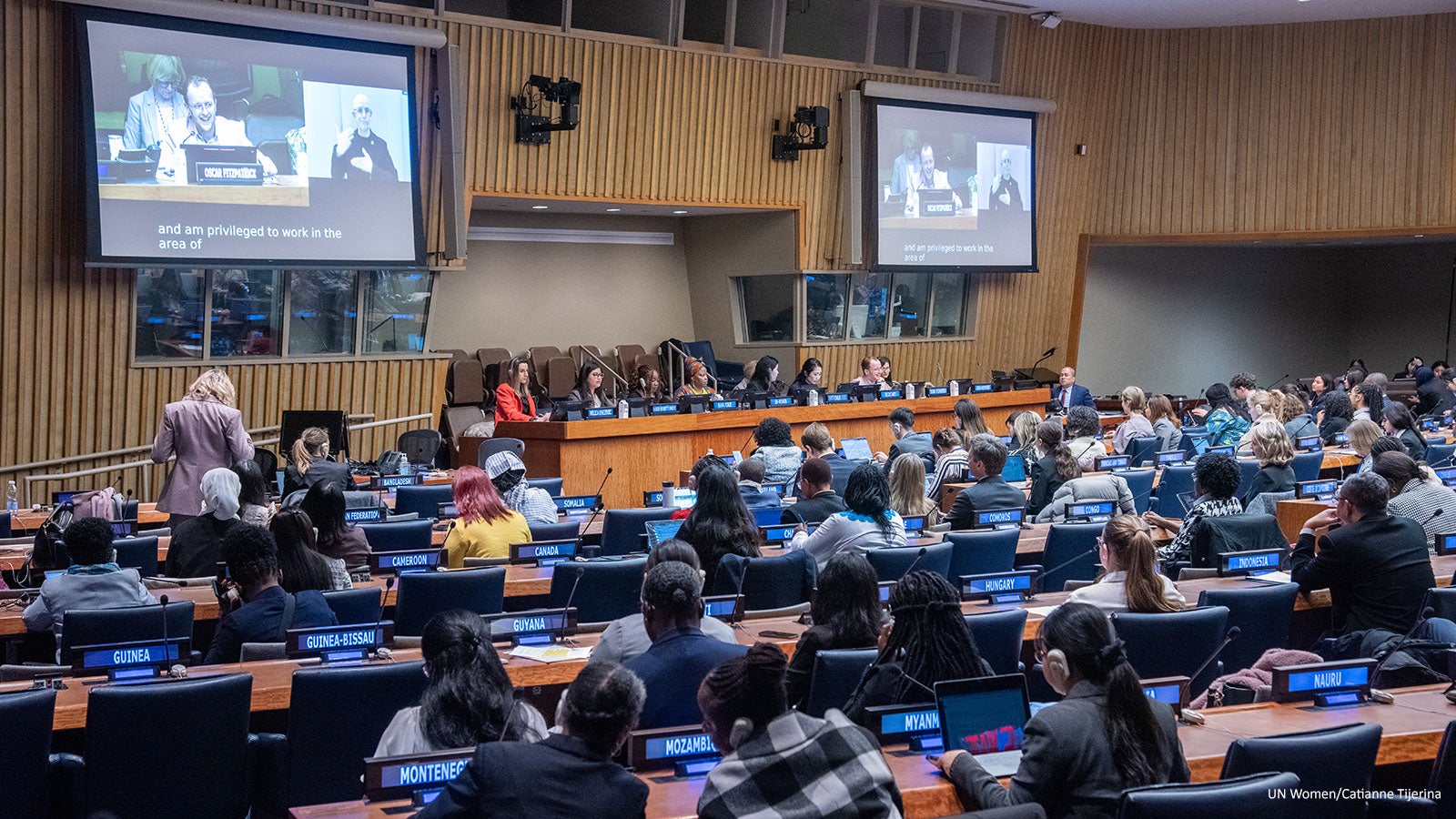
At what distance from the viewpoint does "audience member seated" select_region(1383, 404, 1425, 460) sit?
8.91 m

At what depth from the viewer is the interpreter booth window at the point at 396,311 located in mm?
12773

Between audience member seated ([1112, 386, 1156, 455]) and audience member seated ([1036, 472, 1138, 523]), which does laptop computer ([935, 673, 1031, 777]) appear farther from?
audience member seated ([1112, 386, 1156, 455])

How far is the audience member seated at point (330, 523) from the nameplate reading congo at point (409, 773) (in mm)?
2801

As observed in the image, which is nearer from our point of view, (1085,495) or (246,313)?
(1085,495)

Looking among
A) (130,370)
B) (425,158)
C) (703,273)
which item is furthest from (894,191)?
(130,370)

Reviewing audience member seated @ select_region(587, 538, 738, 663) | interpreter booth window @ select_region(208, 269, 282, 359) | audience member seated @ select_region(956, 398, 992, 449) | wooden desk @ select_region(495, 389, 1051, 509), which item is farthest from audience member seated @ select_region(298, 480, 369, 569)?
interpreter booth window @ select_region(208, 269, 282, 359)

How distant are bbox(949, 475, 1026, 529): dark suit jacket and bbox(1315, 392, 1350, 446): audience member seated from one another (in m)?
5.42

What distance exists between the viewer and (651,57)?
1405 centimetres

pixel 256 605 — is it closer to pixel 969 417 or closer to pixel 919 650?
pixel 919 650

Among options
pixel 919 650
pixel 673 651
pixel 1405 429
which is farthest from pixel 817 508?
pixel 1405 429

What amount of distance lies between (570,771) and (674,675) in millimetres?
1007

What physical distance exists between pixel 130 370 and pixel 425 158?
125 inches

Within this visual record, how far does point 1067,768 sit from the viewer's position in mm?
2838

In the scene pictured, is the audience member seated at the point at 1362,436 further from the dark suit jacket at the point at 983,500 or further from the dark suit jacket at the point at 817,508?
the dark suit jacket at the point at 817,508
